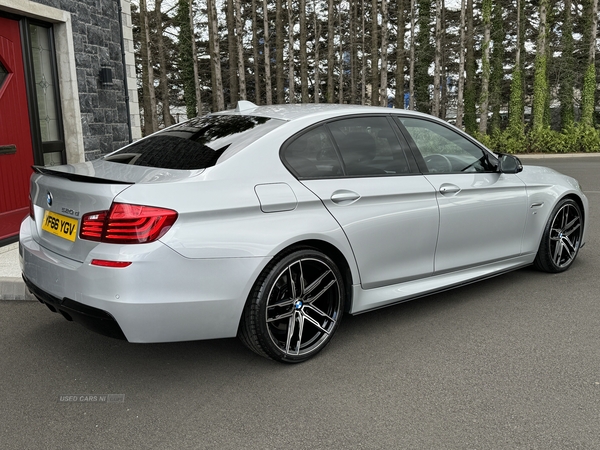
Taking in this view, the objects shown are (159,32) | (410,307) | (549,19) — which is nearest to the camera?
(410,307)

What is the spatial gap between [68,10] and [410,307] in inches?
268

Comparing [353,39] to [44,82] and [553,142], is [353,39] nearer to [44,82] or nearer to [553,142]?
[553,142]

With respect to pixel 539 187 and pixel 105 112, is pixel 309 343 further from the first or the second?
pixel 105 112

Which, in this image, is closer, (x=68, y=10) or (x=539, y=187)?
(x=539, y=187)

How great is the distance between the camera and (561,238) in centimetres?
564

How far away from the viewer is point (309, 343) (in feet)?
12.5

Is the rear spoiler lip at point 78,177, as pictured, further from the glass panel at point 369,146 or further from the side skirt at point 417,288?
the side skirt at point 417,288

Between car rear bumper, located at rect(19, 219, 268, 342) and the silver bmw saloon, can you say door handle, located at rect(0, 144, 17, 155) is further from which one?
car rear bumper, located at rect(19, 219, 268, 342)

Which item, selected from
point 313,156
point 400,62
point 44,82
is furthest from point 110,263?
point 400,62

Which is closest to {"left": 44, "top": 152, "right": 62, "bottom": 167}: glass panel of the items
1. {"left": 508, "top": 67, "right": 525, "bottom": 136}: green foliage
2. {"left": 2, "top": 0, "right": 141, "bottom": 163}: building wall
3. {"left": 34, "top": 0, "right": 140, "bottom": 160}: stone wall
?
{"left": 2, "top": 0, "right": 141, "bottom": 163}: building wall

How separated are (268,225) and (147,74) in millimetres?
29446

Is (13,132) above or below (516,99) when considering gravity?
below

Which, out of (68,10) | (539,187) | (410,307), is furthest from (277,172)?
(68,10)

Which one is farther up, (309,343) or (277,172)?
(277,172)
